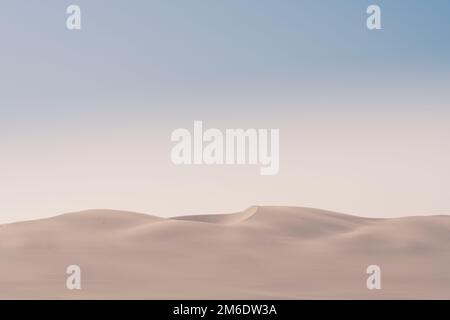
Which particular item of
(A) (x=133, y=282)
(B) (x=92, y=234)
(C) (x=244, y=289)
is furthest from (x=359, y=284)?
(B) (x=92, y=234)

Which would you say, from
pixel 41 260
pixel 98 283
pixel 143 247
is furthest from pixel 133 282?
pixel 143 247

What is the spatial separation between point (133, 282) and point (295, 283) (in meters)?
7.32

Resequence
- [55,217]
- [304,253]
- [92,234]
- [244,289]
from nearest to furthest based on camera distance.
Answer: [244,289]
[304,253]
[92,234]
[55,217]

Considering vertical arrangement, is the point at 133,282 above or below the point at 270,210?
below

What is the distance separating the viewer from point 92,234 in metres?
49.1

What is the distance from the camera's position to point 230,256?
40438 millimetres

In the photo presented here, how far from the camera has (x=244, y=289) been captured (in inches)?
1119

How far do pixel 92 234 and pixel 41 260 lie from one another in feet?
33.9

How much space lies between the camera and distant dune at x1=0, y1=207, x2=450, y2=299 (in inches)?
1113

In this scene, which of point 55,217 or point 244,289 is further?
point 55,217

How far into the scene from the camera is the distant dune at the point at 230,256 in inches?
1113
